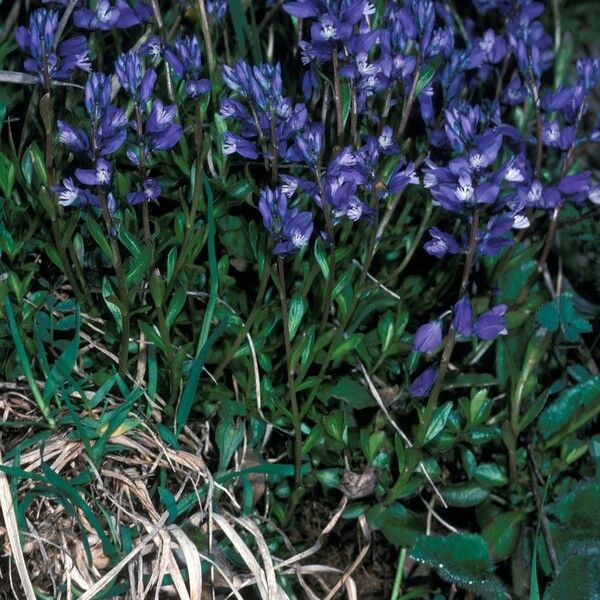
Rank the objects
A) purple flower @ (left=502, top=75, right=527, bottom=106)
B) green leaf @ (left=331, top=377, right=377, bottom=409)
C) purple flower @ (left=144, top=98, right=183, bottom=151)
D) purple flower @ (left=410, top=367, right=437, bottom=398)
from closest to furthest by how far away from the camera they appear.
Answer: purple flower @ (left=144, top=98, right=183, bottom=151), purple flower @ (left=410, top=367, right=437, bottom=398), green leaf @ (left=331, top=377, right=377, bottom=409), purple flower @ (left=502, top=75, right=527, bottom=106)

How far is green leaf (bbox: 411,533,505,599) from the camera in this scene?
90.4 inches

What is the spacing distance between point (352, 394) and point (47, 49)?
1.00 m

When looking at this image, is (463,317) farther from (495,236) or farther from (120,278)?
(120,278)

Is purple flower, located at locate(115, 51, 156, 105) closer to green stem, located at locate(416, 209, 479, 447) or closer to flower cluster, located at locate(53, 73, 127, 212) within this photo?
flower cluster, located at locate(53, 73, 127, 212)

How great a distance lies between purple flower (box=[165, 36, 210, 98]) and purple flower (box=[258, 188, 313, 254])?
0.31 metres

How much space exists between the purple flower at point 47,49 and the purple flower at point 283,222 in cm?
48

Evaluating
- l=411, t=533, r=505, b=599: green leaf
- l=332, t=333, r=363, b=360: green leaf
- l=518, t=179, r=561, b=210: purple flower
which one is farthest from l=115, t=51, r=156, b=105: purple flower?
l=411, t=533, r=505, b=599: green leaf

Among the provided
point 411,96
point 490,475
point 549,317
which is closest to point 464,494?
point 490,475

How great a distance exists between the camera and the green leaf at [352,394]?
2344 millimetres

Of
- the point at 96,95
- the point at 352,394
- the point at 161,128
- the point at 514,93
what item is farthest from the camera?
the point at 514,93

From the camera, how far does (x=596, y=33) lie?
11.3 ft

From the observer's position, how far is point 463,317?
211 cm

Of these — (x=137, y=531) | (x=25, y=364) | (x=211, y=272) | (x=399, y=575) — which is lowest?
(x=399, y=575)

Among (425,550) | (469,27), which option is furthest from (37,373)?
Result: (469,27)
